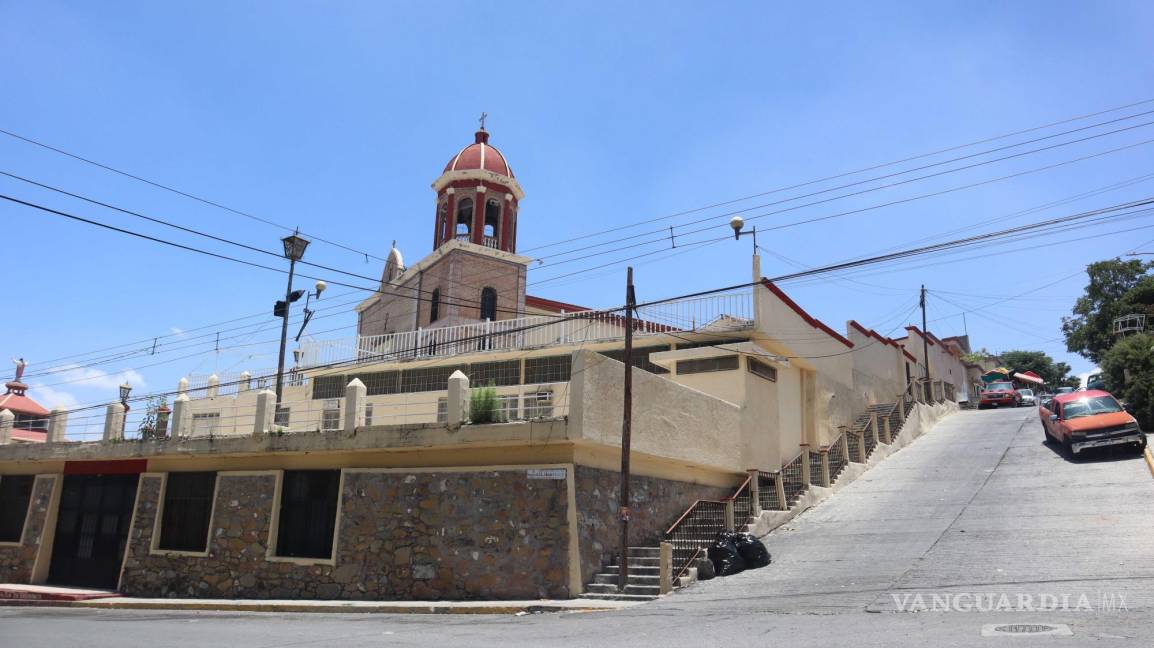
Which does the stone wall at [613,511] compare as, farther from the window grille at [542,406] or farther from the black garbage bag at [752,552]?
the black garbage bag at [752,552]

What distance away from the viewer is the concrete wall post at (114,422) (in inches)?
853

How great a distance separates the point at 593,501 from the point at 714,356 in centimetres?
730

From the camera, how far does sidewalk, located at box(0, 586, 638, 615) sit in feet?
45.1

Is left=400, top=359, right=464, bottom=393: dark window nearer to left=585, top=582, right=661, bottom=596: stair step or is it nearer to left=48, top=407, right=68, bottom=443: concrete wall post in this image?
left=48, top=407, right=68, bottom=443: concrete wall post

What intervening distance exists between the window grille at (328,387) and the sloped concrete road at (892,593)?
11.3 m

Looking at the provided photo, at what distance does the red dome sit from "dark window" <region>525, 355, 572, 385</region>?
1265cm

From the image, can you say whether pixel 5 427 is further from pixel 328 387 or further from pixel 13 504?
pixel 328 387

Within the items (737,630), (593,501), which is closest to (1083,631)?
(737,630)

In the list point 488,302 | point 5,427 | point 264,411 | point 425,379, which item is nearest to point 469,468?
point 264,411

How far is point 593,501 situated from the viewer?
1534 cm

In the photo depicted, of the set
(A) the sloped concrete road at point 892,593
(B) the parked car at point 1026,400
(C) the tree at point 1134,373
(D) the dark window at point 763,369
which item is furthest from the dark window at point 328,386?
(B) the parked car at point 1026,400

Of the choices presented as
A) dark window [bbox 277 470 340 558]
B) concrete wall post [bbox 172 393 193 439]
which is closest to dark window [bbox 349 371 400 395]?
concrete wall post [bbox 172 393 193 439]

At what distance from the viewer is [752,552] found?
16078 mm

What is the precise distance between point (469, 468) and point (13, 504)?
16.4 meters
